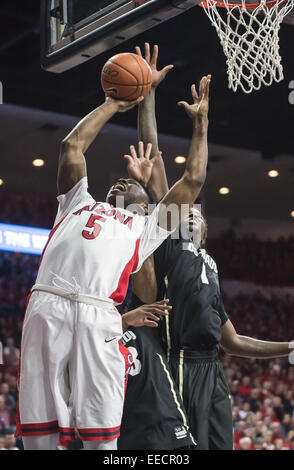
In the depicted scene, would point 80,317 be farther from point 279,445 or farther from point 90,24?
point 279,445

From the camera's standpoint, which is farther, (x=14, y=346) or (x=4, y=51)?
(x=14, y=346)

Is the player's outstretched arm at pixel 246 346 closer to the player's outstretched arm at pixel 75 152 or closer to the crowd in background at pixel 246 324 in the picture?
the player's outstretched arm at pixel 75 152

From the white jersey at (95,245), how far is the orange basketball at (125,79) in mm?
512

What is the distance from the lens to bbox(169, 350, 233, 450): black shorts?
3.75 m

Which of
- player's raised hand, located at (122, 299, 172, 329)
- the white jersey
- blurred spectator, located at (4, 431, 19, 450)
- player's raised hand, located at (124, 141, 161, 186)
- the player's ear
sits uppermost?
player's raised hand, located at (124, 141, 161, 186)

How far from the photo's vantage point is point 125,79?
3410 mm

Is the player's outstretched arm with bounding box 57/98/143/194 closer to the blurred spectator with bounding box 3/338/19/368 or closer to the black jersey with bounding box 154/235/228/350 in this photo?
the black jersey with bounding box 154/235/228/350

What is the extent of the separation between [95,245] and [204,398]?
1.24m

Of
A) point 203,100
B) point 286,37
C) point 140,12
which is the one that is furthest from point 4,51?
point 203,100

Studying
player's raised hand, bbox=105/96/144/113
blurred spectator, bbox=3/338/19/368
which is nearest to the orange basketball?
player's raised hand, bbox=105/96/144/113

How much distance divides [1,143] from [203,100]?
9.59 m

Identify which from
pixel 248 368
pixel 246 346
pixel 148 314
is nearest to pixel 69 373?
pixel 148 314

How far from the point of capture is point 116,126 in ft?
40.0

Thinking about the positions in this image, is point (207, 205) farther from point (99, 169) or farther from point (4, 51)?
point (4, 51)
